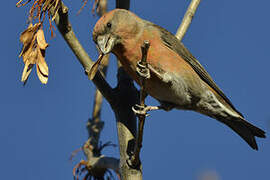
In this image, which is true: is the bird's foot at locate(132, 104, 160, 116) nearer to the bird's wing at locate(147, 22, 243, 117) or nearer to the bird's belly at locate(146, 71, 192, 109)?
the bird's belly at locate(146, 71, 192, 109)

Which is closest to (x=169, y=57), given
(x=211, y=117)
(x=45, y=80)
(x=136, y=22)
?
(x=136, y=22)

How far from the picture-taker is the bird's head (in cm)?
347

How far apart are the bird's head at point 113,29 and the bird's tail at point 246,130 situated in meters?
1.61

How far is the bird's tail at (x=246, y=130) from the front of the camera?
4.09m

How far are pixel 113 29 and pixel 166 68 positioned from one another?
0.66 meters

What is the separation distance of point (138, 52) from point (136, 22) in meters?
0.45

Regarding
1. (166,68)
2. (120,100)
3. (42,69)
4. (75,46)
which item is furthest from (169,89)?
(42,69)

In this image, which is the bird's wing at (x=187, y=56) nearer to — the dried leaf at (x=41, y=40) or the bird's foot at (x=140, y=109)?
the bird's foot at (x=140, y=109)

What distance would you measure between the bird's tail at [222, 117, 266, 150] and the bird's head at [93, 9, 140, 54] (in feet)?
5.27

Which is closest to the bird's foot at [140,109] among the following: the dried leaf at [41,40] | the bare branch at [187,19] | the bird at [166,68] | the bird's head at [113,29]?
the bird at [166,68]

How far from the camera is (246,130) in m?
4.21

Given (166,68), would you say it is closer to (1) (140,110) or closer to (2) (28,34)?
(1) (140,110)

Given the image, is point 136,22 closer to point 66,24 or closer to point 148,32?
point 148,32

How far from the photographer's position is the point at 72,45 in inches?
119
